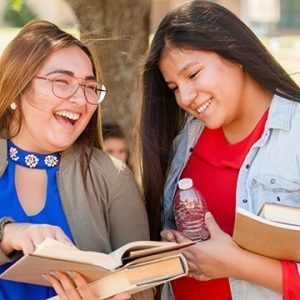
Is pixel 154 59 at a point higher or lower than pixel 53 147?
higher

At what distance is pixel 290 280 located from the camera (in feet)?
7.32

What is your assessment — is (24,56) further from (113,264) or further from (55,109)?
(113,264)

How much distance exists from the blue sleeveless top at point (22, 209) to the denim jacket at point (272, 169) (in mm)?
560

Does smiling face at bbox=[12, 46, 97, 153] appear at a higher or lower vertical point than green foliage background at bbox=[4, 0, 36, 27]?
higher

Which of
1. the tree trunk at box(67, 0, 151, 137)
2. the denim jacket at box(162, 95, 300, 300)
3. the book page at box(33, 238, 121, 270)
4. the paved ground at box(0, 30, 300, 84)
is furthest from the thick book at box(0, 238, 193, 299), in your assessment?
the tree trunk at box(67, 0, 151, 137)

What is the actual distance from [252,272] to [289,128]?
1.50ft

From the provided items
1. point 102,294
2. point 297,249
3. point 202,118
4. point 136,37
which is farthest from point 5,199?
point 136,37

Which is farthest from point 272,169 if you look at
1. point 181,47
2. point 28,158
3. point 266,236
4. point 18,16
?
Result: point 18,16

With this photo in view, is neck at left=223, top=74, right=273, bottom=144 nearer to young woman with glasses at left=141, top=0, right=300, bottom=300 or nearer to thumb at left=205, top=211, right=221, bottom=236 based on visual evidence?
young woman with glasses at left=141, top=0, right=300, bottom=300

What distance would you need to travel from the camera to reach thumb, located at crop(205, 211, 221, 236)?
2.30m

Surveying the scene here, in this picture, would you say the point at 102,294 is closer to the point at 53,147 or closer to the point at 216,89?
the point at 53,147

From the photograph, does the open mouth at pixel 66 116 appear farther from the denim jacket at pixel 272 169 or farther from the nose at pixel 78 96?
the denim jacket at pixel 272 169

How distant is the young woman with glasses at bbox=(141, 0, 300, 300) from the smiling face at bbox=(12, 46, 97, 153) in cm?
29

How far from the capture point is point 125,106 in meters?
4.46
